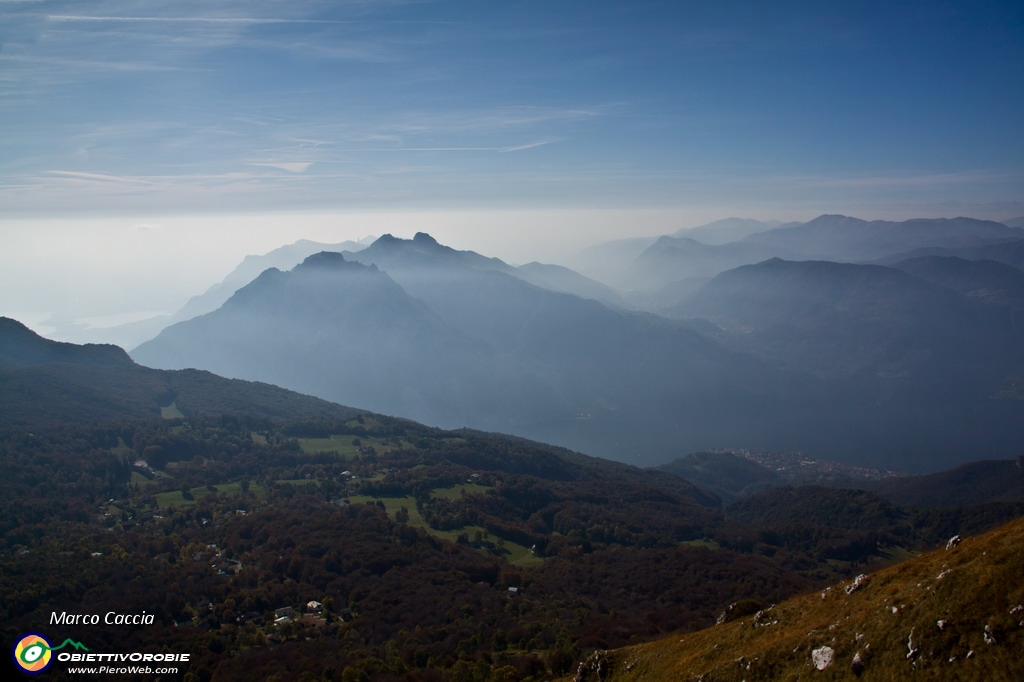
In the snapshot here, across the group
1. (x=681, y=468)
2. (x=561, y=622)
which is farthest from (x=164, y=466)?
(x=681, y=468)

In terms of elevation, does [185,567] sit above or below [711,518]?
above

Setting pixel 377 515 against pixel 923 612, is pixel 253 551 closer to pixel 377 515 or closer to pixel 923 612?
pixel 377 515

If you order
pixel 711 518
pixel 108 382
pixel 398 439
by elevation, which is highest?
pixel 108 382

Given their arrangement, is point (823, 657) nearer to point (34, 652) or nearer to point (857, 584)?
point (857, 584)

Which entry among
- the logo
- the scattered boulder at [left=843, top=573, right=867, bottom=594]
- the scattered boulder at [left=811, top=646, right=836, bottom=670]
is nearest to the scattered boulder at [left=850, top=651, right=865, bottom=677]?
the scattered boulder at [left=811, top=646, right=836, bottom=670]

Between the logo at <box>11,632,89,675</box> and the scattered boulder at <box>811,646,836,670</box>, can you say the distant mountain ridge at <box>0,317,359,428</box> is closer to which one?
the logo at <box>11,632,89,675</box>

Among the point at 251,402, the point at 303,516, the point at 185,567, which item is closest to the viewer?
the point at 185,567

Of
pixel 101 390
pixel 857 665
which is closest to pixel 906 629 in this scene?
pixel 857 665
